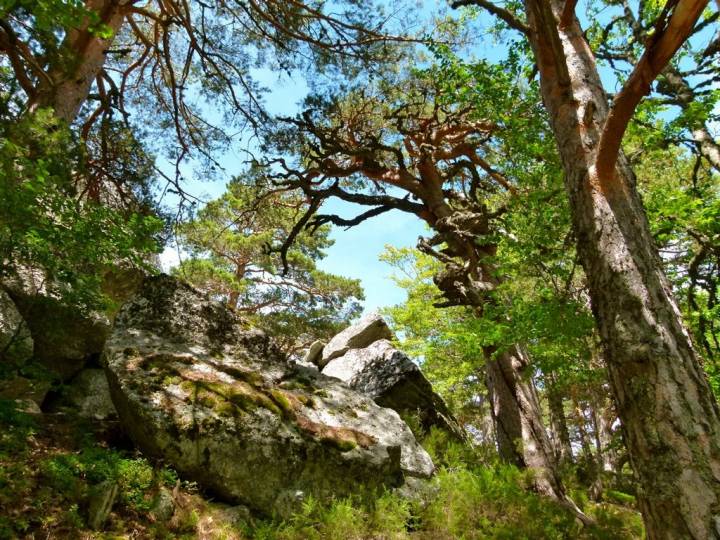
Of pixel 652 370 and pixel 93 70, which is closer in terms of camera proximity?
pixel 652 370

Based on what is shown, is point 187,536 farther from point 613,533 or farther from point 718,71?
point 718,71

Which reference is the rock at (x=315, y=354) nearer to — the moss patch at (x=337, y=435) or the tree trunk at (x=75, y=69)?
the moss patch at (x=337, y=435)

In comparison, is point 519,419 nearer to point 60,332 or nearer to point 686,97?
point 686,97

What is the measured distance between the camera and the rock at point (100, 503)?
361 cm

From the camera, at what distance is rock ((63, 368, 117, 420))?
6363 mm

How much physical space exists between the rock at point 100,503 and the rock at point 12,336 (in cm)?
219

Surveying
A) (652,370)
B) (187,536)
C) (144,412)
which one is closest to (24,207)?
(144,412)

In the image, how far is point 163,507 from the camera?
402 centimetres

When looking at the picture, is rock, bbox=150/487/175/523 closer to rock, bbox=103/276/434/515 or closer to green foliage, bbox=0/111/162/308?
rock, bbox=103/276/434/515

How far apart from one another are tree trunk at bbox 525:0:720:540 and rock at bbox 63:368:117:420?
6.23 m

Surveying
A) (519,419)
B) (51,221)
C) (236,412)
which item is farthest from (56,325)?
(519,419)

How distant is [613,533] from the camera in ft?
16.9

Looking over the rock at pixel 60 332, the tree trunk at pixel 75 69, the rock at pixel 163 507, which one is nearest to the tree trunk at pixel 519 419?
the rock at pixel 163 507

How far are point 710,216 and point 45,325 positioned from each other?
8493 mm
